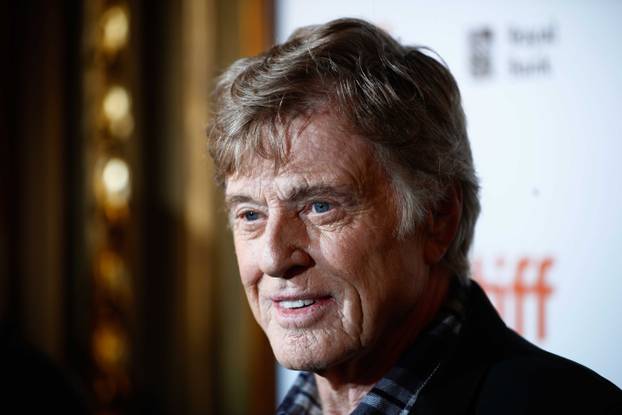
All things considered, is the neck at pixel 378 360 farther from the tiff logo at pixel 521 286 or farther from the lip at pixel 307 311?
the tiff logo at pixel 521 286

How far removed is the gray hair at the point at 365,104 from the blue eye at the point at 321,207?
10 cm

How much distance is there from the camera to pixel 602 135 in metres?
2.19

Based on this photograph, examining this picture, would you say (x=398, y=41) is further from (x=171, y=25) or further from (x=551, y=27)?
(x=171, y=25)

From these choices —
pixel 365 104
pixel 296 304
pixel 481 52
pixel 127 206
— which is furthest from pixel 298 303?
pixel 127 206

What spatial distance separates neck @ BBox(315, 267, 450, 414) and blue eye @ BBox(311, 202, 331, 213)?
0.24 meters

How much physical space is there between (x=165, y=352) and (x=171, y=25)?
4.71ft

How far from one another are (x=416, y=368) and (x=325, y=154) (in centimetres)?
39

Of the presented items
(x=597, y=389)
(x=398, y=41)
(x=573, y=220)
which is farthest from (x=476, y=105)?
(x=597, y=389)

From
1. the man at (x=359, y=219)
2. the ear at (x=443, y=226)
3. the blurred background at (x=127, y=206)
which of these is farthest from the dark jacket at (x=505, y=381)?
the blurred background at (x=127, y=206)

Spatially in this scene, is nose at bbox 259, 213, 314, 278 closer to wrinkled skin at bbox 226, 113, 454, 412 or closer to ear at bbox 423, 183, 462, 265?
wrinkled skin at bbox 226, 113, 454, 412

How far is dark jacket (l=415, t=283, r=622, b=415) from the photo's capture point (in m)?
1.14

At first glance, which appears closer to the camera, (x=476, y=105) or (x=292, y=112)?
(x=292, y=112)

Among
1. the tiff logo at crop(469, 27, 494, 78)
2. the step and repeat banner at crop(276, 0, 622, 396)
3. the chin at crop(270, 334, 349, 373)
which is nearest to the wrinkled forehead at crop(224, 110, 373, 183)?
the chin at crop(270, 334, 349, 373)

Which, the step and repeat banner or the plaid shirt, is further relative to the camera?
the step and repeat banner
